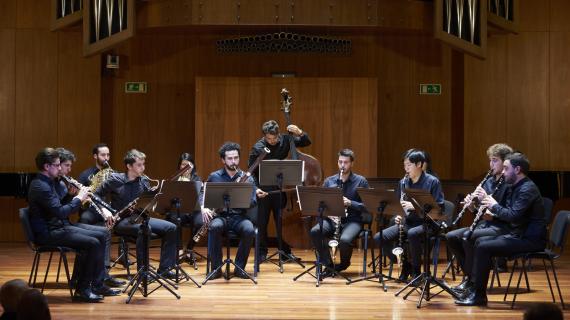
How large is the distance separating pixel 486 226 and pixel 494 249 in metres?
0.77

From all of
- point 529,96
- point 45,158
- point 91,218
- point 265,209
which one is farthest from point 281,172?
point 529,96

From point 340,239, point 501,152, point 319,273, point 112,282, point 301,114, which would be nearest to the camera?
point 501,152

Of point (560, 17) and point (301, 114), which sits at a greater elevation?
point (560, 17)

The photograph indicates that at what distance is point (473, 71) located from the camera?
11.2 meters

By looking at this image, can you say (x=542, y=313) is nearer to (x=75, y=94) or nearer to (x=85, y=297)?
(x=85, y=297)

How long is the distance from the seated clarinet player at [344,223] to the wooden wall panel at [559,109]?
401 cm

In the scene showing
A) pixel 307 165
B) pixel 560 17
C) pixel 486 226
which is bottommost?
pixel 486 226

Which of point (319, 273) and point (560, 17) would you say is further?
point (560, 17)

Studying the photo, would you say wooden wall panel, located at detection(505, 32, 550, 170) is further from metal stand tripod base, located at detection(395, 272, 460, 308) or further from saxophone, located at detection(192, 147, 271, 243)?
metal stand tripod base, located at detection(395, 272, 460, 308)

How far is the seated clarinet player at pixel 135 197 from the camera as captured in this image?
7.81 meters

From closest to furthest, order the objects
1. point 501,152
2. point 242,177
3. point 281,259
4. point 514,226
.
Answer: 1. point 514,226
2. point 501,152
3. point 242,177
4. point 281,259

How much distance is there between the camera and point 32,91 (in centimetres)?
1139

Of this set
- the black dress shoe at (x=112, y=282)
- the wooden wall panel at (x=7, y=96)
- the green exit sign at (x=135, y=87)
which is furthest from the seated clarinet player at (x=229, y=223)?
the wooden wall panel at (x=7, y=96)

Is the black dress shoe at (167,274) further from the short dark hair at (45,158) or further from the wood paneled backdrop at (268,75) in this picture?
the wood paneled backdrop at (268,75)
